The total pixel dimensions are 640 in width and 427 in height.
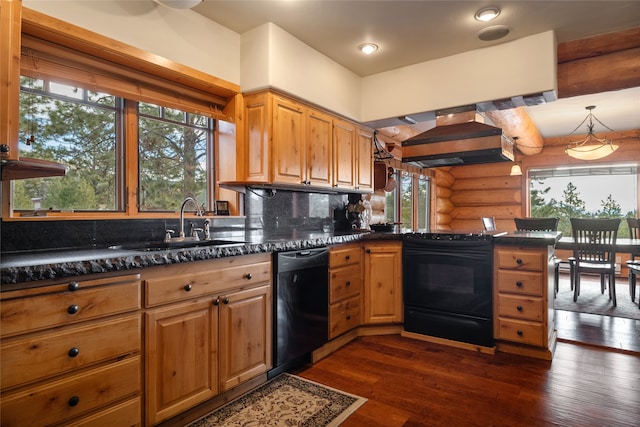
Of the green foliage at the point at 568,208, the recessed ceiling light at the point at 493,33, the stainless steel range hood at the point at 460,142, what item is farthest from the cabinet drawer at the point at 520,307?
the green foliage at the point at 568,208

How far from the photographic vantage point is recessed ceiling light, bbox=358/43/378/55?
121 inches

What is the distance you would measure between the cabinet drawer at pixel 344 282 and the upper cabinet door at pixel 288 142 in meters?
0.82

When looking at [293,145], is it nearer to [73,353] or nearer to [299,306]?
[299,306]

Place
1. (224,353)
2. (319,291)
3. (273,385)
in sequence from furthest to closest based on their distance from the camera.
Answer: (319,291), (273,385), (224,353)

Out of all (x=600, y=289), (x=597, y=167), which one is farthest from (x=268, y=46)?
(x=597, y=167)

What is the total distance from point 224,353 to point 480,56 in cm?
308

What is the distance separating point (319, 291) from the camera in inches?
105

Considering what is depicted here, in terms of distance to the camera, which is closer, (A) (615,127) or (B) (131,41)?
(B) (131,41)

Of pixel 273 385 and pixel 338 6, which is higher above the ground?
pixel 338 6

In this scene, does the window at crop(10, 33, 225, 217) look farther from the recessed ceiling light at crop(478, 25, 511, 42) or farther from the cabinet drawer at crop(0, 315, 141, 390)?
→ the recessed ceiling light at crop(478, 25, 511, 42)

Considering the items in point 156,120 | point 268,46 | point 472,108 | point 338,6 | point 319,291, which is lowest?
point 319,291

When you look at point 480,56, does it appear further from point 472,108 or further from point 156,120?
point 156,120

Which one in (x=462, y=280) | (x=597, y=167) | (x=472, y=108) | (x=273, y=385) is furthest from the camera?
(x=597, y=167)

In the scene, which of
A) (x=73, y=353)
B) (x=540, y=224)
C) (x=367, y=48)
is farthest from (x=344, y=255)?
(x=540, y=224)
